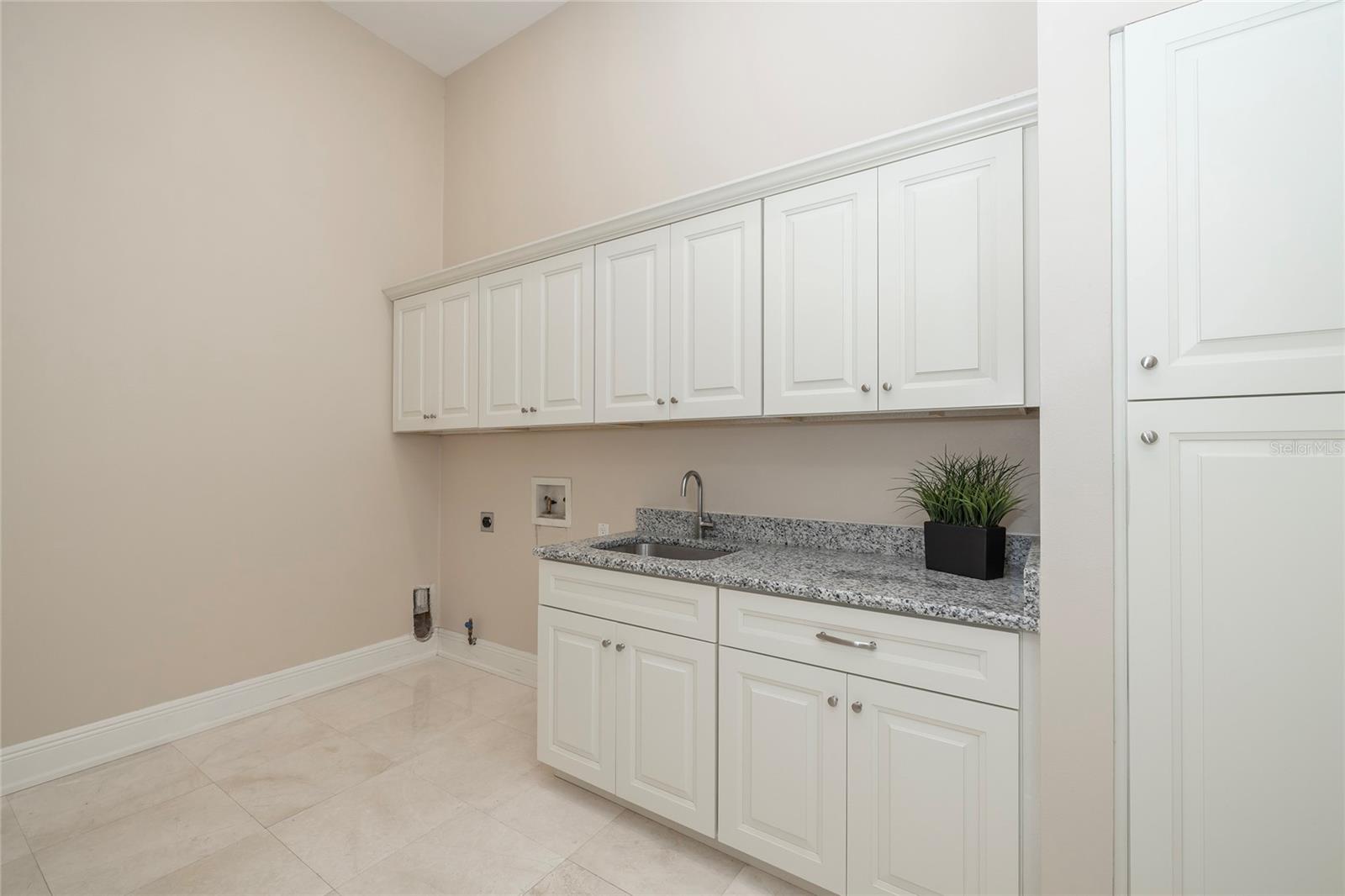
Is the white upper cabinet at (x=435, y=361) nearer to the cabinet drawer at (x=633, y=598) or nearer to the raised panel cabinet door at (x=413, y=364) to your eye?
the raised panel cabinet door at (x=413, y=364)

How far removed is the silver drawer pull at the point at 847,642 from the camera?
148 cm

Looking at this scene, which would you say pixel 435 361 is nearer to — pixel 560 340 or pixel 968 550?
pixel 560 340

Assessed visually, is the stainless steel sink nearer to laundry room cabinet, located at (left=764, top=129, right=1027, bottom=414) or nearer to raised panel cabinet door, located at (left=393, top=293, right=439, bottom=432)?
laundry room cabinet, located at (left=764, top=129, right=1027, bottom=414)

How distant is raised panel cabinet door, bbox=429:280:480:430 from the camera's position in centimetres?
292

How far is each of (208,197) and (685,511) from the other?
2549 mm

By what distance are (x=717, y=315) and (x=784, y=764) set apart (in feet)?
4.61

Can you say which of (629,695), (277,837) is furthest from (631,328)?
(277,837)

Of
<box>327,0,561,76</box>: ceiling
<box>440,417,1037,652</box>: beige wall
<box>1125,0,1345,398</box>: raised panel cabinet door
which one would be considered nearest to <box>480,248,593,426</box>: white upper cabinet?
<box>440,417,1037,652</box>: beige wall

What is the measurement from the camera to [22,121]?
7.18ft

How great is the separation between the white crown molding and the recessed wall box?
1079 millimetres

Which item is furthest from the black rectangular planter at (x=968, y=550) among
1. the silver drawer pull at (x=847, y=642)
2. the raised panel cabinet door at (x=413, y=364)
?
the raised panel cabinet door at (x=413, y=364)

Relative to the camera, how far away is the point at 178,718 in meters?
2.54

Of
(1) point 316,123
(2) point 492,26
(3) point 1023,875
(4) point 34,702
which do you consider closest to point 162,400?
(4) point 34,702

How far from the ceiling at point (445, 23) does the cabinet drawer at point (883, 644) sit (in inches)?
127
